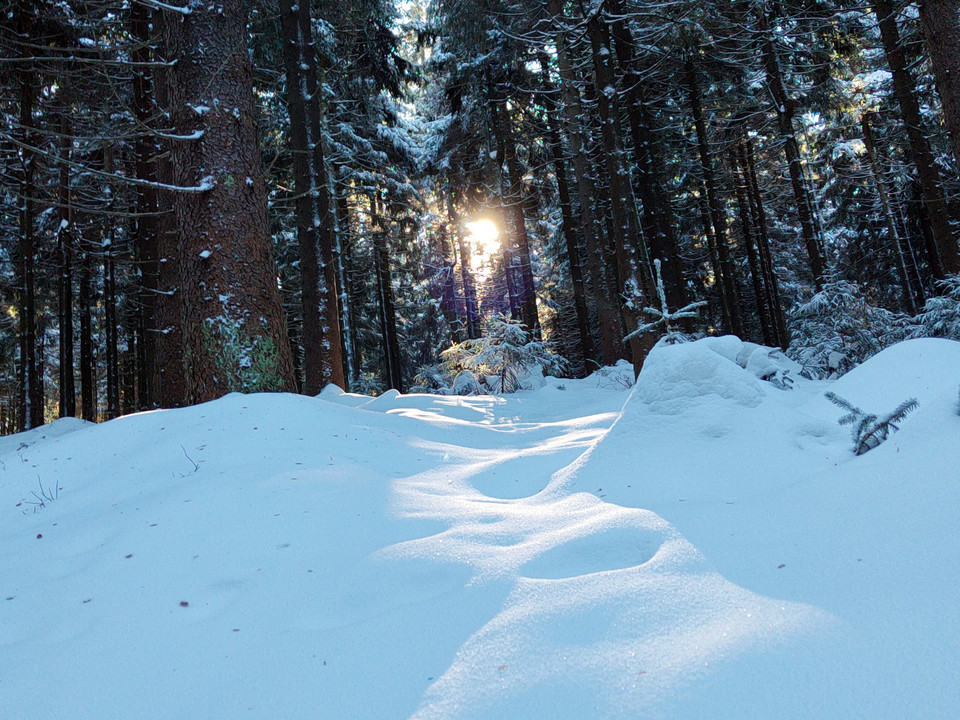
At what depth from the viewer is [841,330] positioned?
27.1 ft

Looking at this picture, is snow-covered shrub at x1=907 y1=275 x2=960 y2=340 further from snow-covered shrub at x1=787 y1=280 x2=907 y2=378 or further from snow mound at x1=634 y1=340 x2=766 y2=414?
snow mound at x1=634 y1=340 x2=766 y2=414

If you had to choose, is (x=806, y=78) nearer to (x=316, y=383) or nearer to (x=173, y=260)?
(x=316, y=383)

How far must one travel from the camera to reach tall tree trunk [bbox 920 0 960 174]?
5461mm

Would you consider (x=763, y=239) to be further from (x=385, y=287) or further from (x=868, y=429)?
(x=868, y=429)

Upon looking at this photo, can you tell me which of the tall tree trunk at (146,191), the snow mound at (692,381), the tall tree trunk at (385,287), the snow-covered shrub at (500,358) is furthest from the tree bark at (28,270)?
the snow mound at (692,381)

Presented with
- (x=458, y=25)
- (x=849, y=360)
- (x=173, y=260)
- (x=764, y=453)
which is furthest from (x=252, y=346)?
(x=458, y=25)

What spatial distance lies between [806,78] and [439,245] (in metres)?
14.2

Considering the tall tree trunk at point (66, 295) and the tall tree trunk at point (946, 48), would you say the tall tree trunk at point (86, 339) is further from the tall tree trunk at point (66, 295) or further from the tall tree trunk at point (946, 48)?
the tall tree trunk at point (946, 48)

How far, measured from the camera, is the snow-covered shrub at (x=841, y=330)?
7797mm

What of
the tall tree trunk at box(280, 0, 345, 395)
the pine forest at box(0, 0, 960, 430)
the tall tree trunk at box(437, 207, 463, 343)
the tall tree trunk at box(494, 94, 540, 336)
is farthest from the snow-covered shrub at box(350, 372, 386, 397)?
the tall tree trunk at box(437, 207, 463, 343)

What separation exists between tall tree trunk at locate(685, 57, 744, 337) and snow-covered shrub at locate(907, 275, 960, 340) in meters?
7.75

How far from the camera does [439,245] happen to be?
22.5 m

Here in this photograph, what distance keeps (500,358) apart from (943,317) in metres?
6.73

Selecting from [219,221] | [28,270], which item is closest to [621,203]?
[219,221]
